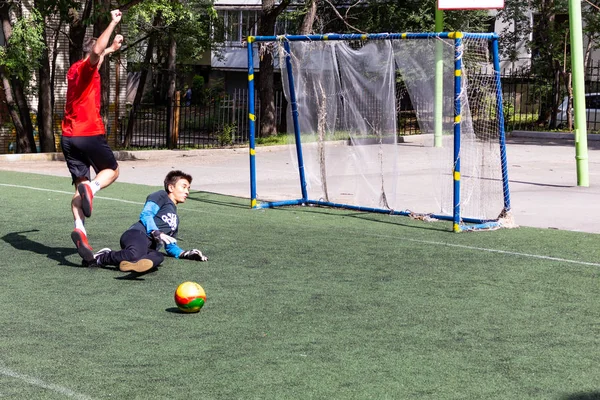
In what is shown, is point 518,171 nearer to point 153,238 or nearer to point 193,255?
point 193,255

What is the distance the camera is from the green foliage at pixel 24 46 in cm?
2017

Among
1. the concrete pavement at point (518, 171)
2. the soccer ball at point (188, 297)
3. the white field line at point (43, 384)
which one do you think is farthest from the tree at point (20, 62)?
the white field line at point (43, 384)

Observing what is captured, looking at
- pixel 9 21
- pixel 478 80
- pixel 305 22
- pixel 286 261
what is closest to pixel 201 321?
pixel 286 261

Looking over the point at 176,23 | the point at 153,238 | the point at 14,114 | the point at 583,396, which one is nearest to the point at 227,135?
the point at 176,23

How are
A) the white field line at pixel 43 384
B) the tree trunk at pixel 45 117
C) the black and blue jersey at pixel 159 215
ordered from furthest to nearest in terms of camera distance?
the tree trunk at pixel 45 117, the black and blue jersey at pixel 159 215, the white field line at pixel 43 384

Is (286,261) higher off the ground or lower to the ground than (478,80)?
lower

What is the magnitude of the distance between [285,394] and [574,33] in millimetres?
11437

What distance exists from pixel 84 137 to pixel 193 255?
1446mm

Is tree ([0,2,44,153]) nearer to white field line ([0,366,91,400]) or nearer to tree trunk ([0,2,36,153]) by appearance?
tree trunk ([0,2,36,153])

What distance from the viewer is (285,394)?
4.86 metres

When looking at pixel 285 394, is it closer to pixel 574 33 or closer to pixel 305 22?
pixel 574 33

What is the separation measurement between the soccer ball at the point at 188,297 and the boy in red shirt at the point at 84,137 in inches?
81.6

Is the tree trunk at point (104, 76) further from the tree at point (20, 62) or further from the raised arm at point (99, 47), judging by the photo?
the raised arm at point (99, 47)

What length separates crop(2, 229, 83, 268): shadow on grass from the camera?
8.76 metres
